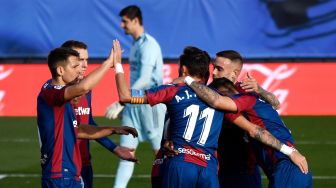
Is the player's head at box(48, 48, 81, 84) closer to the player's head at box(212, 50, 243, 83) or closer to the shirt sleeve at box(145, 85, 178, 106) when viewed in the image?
the shirt sleeve at box(145, 85, 178, 106)

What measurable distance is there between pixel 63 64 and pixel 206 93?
136cm

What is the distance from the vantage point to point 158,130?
12812mm

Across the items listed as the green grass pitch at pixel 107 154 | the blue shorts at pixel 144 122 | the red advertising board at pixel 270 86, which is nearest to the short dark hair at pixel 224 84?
the blue shorts at pixel 144 122

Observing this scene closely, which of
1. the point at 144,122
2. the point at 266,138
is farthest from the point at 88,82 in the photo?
the point at 144,122

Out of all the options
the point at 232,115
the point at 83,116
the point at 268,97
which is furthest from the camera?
the point at 83,116

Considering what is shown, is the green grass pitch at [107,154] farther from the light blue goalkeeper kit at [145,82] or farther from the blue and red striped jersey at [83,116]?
the blue and red striped jersey at [83,116]

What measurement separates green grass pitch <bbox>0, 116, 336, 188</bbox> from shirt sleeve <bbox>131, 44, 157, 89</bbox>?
5.72ft

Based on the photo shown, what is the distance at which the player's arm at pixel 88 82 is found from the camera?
7734mm

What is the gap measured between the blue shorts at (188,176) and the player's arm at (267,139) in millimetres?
552

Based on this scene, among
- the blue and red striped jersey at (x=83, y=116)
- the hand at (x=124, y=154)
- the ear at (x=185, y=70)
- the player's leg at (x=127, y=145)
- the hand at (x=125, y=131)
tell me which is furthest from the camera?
the player's leg at (x=127, y=145)

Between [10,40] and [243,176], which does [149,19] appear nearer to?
[10,40]

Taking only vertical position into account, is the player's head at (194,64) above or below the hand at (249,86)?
above

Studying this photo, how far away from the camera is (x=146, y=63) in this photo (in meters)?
12.6

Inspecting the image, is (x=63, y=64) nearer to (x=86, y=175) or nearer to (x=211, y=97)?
(x=211, y=97)
